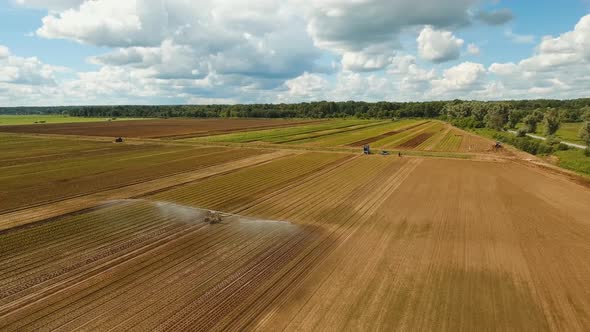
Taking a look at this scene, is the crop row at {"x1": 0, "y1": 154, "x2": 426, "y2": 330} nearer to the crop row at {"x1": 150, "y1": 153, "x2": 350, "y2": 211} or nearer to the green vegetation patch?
the crop row at {"x1": 150, "y1": 153, "x2": 350, "y2": 211}

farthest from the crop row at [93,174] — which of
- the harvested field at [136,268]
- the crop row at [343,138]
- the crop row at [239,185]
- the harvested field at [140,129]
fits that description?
the harvested field at [140,129]

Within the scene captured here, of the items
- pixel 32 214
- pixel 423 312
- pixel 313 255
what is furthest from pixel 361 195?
pixel 32 214

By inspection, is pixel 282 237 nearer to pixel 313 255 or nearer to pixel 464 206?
pixel 313 255

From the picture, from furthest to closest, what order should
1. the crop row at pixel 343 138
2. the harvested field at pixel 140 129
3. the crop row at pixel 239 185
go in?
the harvested field at pixel 140 129 < the crop row at pixel 343 138 < the crop row at pixel 239 185

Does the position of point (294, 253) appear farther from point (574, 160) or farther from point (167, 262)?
point (574, 160)

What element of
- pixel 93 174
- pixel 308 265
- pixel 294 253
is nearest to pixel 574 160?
pixel 294 253

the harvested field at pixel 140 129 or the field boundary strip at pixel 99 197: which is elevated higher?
the harvested field at pixel 140 129

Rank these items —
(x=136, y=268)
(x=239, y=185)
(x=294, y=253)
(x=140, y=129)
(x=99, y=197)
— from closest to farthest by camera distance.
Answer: (x=136, y=268), (x=294, y=253), (x=99, y=197), (x=239, y=185), (x=140, y=129)

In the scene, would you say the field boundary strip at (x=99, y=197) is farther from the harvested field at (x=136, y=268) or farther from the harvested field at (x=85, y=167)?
the harvested field at (x=136, y=268)
